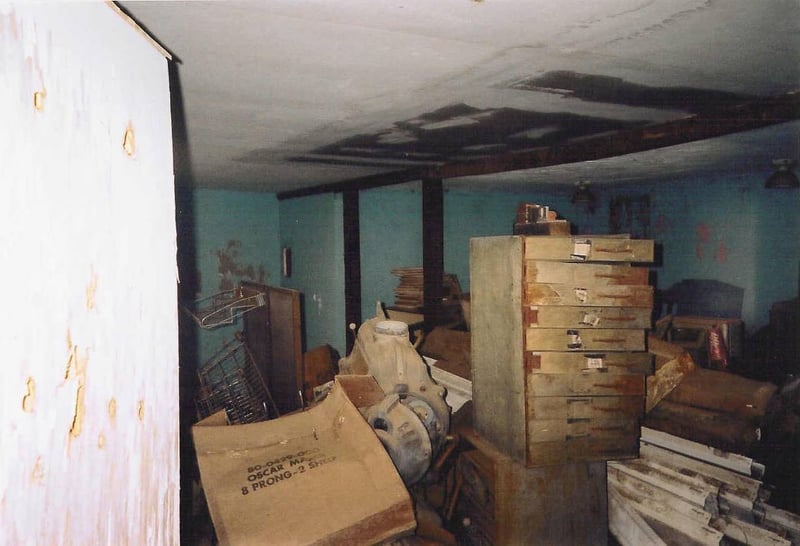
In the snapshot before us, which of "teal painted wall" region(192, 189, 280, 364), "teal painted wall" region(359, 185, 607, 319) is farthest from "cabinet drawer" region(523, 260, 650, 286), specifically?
"teal painted wall" region(192, 189, 280, 364)

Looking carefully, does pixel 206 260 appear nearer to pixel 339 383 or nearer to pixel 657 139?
pixel 339 383

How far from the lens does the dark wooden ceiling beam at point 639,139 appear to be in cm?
246

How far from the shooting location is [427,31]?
4.98 ft

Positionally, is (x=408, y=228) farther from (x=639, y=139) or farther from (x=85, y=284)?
(x=85, y=284)

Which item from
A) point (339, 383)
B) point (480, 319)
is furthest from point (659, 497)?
point (339, 383)

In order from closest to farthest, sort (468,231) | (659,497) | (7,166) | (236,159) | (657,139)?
(7,166)
(657,139)
(659,497)
(236,159)
(468,231)

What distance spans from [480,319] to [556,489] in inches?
50.7

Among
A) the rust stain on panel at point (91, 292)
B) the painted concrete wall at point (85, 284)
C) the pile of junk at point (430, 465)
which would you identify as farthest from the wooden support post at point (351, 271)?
the rust stain on panel at point (91, 292)

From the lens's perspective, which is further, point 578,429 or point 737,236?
point 737,236

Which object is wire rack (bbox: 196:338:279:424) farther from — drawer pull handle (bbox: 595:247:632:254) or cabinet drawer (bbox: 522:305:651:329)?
drawer pull handle (bbox: 595:247:632:254)

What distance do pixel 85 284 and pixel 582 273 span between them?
2.77 meters

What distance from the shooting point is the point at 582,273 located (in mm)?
3016

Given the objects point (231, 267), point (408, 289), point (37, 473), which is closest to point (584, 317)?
point (37, 473)

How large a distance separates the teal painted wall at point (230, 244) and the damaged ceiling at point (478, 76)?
3.92m
